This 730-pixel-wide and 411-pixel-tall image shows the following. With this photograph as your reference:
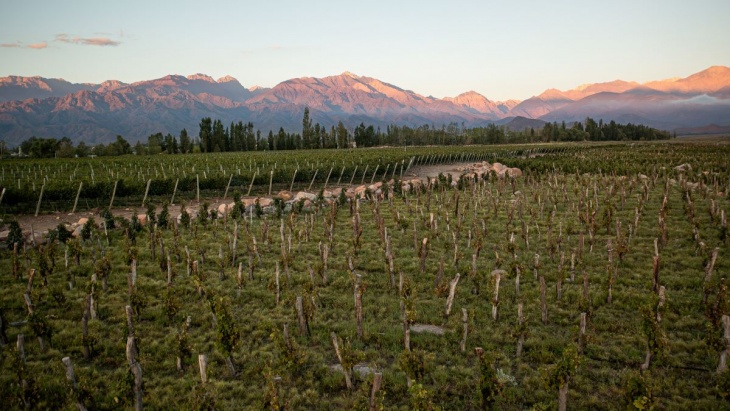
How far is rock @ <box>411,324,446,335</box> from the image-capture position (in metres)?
10.1

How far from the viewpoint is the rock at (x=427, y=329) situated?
1007 cm

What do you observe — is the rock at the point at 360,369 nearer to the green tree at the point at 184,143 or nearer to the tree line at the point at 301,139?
the tree line at the point at 301,139

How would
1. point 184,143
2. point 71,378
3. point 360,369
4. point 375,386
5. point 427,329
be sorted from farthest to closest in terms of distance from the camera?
point 184,143
point 427,329
point 360,369
point 71,378
point 375,386

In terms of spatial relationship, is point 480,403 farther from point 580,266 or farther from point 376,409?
point 580,266

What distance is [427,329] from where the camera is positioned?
1023 centimetres

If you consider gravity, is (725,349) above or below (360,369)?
above

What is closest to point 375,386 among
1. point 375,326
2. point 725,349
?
point 375,326

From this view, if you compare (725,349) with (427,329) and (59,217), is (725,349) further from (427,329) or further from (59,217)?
(59,217)

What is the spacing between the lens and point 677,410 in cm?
698

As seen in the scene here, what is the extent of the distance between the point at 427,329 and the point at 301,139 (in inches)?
4775

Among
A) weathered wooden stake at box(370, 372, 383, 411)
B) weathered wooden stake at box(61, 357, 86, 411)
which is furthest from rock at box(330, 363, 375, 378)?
weathered wooden stake at box(61, 357, 86, 411)

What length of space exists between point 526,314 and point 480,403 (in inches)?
168

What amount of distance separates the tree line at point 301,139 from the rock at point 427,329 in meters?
Answer: 97.9

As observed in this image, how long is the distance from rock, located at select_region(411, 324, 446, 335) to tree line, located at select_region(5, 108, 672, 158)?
321ft
